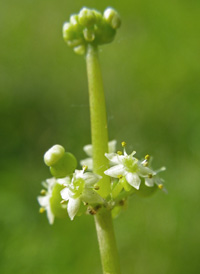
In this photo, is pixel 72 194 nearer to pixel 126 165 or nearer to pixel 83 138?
pixel 126 165

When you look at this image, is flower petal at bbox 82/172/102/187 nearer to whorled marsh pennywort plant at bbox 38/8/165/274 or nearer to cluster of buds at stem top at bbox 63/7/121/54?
whorled marsh pennywort plant at bbox 38/8/165/274

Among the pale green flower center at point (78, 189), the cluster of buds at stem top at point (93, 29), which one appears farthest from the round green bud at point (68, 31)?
the pale green flower center at point (78, 189)

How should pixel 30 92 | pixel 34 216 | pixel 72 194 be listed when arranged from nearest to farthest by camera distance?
pixel 72 194, pixel 34 216, pixel 30 92

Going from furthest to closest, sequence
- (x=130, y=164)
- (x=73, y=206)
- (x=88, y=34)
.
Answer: (x=88, y=34) → (x=130, y=164) → (x=73, y=206)

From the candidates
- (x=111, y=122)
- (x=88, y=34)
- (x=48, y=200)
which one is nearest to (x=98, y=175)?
(x=48, y=200)

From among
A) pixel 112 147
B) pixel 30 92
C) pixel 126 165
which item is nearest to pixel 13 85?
pixel 30 92

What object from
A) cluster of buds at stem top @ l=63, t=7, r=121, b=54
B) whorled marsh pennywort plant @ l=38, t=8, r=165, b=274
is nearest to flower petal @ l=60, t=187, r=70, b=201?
whorled marsh pennywort plant @ l=38, t=8, r=165, b=274

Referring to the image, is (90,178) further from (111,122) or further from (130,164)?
(111,122)
